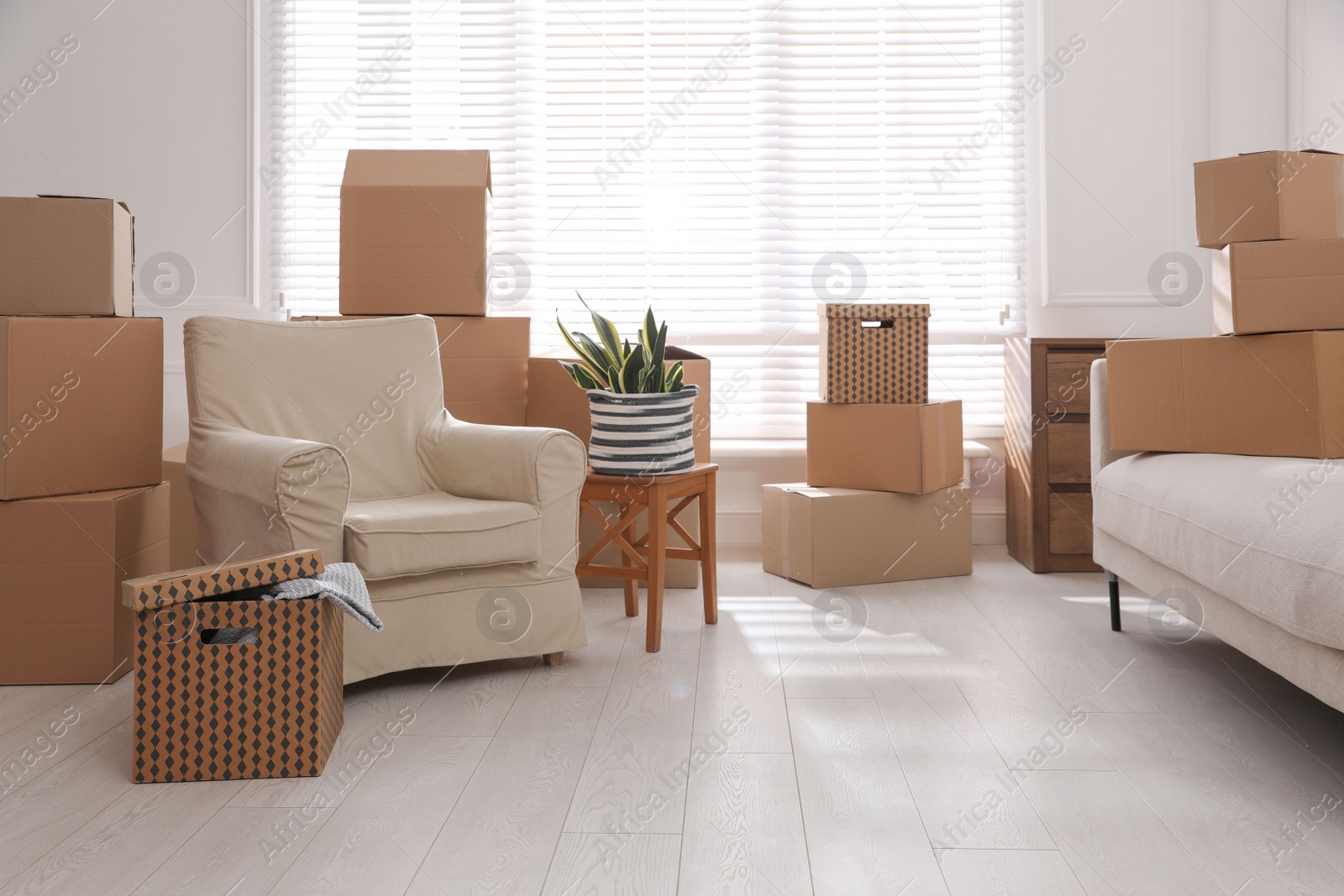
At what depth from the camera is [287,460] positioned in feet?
6.15

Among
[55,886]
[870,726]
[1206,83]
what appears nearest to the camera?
[55,886]

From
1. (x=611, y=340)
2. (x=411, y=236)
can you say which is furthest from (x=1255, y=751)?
(x=411, y=236)

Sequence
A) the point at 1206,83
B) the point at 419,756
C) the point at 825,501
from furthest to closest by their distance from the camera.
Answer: the point at 1206,83
the point at 825,501
the point at 419,756

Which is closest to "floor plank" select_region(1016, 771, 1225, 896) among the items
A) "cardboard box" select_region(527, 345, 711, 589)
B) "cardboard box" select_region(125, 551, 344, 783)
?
"cardboard box" select_region(125, 551, 344, 783)

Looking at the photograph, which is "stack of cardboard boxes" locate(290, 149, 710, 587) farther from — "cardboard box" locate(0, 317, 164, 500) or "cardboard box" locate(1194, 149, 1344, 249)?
"cardboard box" locate(1194, 149, 1344, 249)

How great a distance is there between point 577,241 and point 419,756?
243 cm

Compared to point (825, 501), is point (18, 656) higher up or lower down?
lower down

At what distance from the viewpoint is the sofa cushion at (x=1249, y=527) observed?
1.49 m

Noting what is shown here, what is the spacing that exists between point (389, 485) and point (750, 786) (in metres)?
1.31

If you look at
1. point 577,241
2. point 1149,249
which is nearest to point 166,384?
point 577,241

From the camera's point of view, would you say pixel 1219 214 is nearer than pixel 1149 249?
Yes

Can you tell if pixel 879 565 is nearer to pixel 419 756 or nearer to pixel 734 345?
pixel 734 345

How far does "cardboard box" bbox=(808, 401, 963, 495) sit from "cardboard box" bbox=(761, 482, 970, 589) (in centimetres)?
5

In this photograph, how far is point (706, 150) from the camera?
372cm
